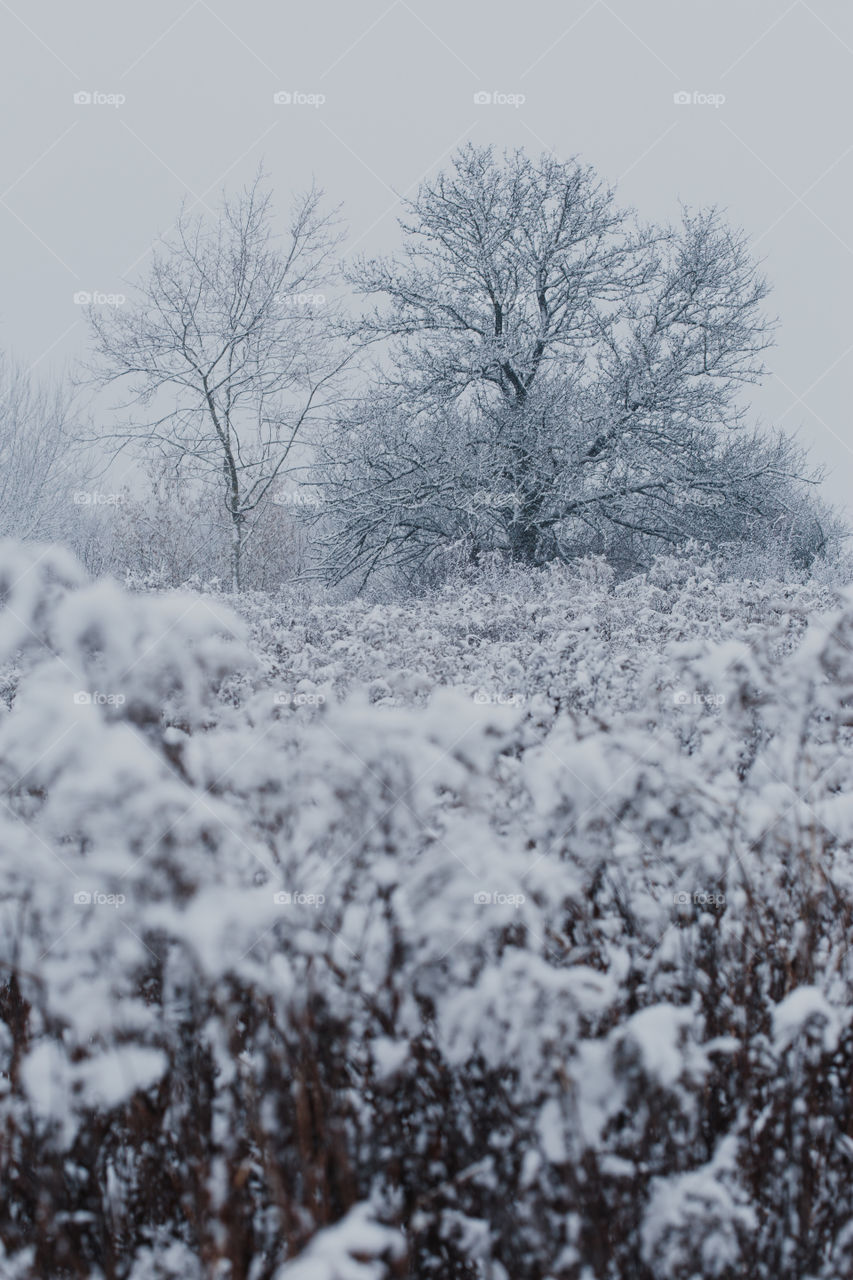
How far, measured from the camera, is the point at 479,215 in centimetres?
1455

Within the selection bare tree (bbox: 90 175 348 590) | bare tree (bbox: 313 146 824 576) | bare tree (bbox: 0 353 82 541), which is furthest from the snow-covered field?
bare tree (bbox: 0 353 82 541)

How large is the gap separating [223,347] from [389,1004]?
51.3ft

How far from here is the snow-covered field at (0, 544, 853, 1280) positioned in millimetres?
1604

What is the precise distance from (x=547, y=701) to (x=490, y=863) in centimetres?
234

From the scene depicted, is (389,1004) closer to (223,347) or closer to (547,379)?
(547,379)

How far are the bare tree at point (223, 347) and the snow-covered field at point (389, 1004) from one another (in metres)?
13.9

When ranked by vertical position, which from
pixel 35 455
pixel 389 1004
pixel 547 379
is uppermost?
pixel 547 379

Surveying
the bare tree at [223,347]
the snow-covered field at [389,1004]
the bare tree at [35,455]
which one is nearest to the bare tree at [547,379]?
the bare tree at [223,347]

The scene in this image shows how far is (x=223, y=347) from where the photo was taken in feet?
51.4

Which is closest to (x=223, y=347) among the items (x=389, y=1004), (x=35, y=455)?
(x=35, y=455)

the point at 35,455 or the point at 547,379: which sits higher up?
the point at 547,379

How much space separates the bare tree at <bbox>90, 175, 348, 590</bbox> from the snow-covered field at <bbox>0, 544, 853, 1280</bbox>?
13.9 meters

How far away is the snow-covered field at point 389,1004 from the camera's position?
160cm

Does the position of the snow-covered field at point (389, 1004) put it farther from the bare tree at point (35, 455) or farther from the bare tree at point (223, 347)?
the bare tree at point (35, 455)
